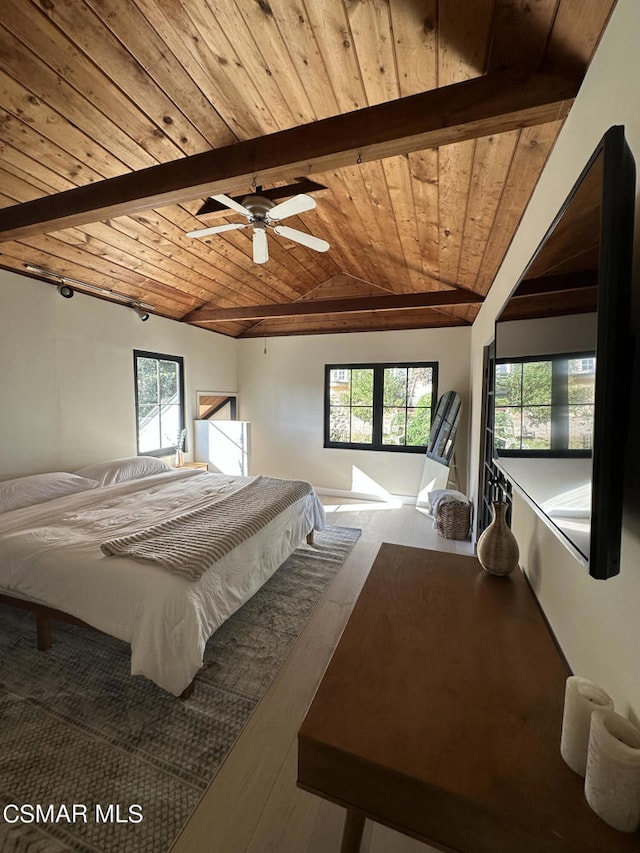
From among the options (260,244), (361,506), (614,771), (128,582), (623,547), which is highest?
(260,244)

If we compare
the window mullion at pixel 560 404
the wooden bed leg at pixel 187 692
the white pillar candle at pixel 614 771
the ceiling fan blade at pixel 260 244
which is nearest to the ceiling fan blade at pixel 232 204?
the ceiling fan blade at pixel 260 244

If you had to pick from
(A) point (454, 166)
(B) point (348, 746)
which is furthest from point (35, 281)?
(B) point (348, 746)

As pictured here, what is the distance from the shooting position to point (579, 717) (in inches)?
26.5

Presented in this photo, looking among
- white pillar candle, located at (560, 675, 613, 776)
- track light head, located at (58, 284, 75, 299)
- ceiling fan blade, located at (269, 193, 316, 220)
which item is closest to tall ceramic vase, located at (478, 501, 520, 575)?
white pillar candle, located at (560, 675, 613, 776)

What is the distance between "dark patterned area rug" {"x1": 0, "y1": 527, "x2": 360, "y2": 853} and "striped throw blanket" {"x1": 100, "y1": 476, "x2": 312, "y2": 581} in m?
0.62

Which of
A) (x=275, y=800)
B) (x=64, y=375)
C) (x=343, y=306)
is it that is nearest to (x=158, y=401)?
(x=64, y=375)

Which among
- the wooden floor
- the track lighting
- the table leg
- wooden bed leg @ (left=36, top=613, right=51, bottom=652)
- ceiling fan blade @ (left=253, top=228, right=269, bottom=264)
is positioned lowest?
the wooden floor

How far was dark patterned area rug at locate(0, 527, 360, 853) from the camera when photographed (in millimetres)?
1253

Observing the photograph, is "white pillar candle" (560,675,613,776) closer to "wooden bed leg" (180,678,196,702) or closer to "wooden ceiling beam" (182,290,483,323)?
"wooden bed leg" (180,678,196,702)

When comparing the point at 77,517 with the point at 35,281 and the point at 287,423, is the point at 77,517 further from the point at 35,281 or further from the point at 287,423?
the point at 287,423

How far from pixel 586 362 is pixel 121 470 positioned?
3.76m

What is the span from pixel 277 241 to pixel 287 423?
2.85 m

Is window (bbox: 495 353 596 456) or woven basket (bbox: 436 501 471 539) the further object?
woven basket (bbox: 436 501 471 539)

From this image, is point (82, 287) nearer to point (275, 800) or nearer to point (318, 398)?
point (318, 398)
